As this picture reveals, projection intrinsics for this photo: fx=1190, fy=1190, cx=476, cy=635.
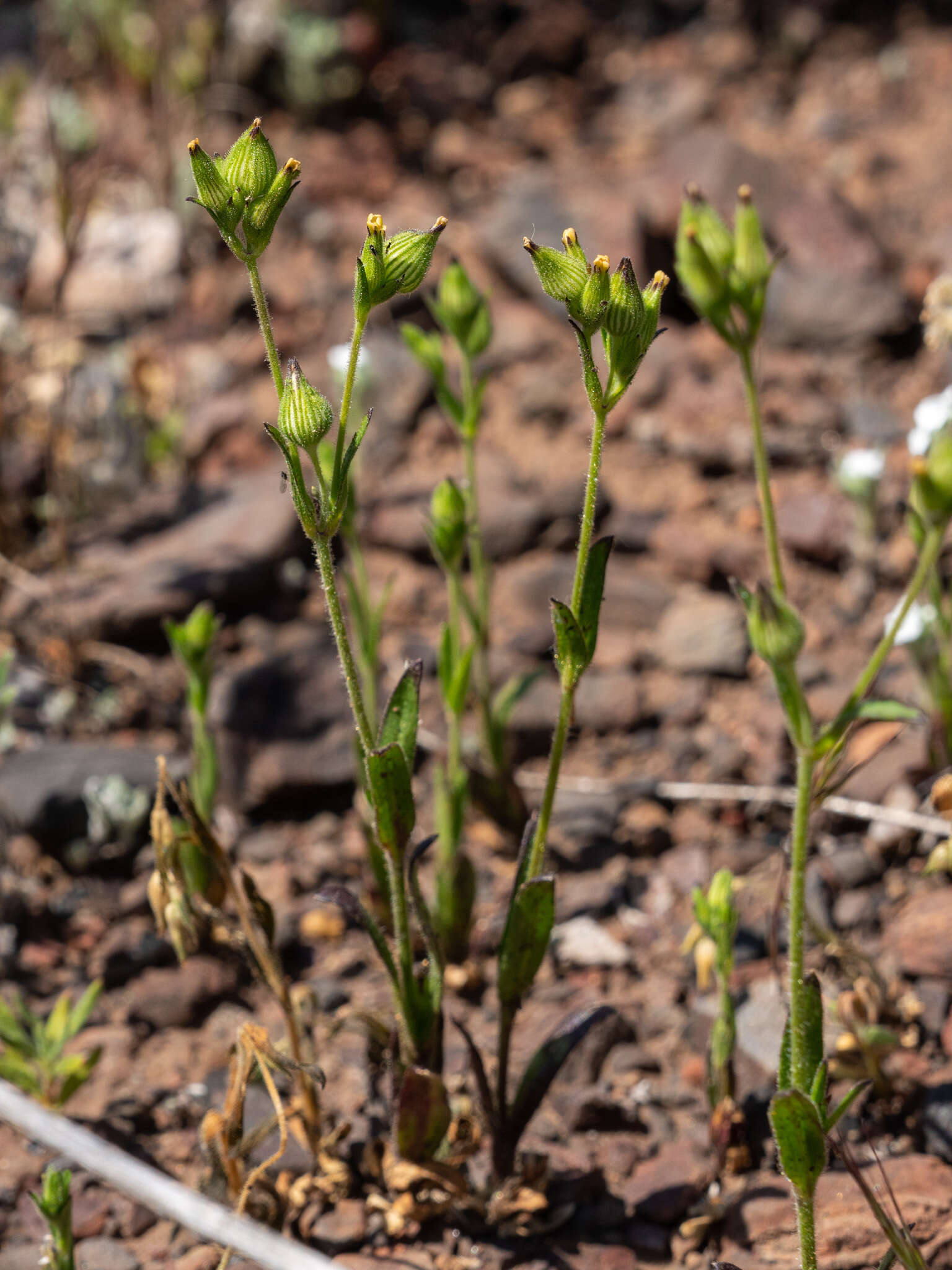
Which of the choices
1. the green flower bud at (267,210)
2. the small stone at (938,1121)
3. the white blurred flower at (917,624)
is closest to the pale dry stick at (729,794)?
the white blurred flower at (917,624)

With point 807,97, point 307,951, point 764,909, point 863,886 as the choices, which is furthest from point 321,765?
point 807,97

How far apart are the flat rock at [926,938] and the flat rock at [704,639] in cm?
99

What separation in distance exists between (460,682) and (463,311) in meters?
0.87

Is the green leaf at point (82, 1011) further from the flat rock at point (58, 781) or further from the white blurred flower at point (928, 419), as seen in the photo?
the white blurred flower at point (928, 419)

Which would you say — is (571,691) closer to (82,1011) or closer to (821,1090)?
(821,1090)

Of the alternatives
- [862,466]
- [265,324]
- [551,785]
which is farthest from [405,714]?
[862,466]

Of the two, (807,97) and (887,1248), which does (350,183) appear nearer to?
(807,97)

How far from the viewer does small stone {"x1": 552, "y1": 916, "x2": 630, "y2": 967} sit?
2684 millimetres

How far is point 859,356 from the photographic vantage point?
14.4ft

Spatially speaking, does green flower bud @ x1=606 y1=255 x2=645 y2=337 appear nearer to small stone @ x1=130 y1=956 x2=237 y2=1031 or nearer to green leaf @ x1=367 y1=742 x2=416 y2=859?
green leaf @ x1=367 y1=742 x2=416 y2=859

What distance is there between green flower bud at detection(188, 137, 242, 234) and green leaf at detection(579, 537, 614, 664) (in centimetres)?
71

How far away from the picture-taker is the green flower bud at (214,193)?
5.22 ft

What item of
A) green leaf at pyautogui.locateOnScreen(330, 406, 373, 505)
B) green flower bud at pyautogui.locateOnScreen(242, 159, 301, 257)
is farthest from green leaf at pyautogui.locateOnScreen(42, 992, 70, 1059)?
green flower bud at pyautogui.locateOnScreen(242, 159, 301, 257)

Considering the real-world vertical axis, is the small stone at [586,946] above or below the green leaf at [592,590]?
below
